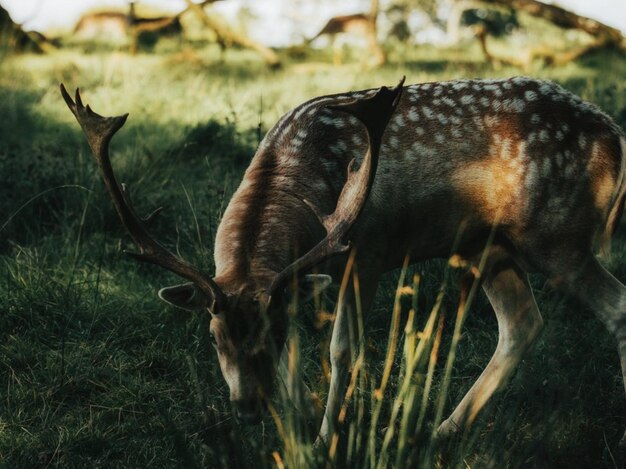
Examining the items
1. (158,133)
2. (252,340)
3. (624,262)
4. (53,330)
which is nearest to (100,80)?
(158,133)

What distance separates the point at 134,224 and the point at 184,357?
41.9 inches

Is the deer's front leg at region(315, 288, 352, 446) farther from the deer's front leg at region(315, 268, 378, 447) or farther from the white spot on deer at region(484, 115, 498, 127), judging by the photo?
the white spot on deer at region(484, 115, 498, 127)

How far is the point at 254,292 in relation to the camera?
3406mm

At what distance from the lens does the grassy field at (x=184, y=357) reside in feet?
10.0

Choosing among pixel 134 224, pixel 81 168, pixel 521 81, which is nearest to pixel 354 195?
pixel 134 224

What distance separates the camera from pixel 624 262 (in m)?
5.25

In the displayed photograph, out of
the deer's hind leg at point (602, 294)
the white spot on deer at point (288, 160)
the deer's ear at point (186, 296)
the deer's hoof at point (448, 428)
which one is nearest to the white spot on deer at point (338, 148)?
the white spot on deer at point (288, 160)

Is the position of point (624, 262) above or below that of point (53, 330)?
above

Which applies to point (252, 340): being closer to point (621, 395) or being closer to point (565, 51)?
point (621, 395)

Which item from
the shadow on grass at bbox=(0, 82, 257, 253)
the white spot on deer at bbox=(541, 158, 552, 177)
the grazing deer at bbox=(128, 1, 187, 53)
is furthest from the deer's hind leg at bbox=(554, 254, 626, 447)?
the grazing deer at bbox=(128, 1, 187, 53)

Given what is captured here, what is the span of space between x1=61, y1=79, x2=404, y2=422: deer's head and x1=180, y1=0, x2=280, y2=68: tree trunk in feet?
26.9

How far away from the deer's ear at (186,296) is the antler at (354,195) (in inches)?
12.4

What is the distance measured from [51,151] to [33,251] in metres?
2.07

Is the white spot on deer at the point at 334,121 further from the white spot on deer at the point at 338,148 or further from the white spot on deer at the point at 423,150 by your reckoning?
the white spot on deer at the point at 423,150
